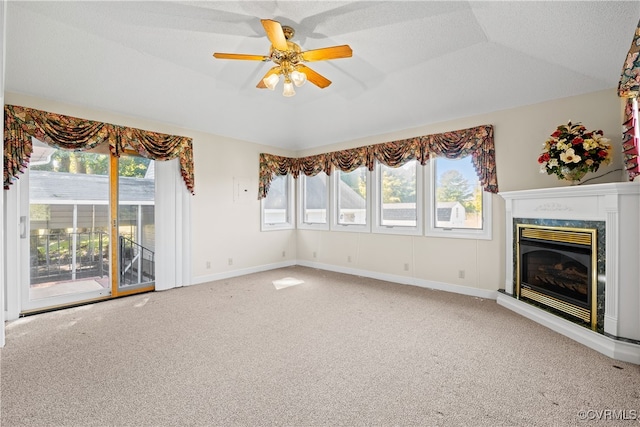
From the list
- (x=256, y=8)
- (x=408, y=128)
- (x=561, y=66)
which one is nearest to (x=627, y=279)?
(x=561, y=66)

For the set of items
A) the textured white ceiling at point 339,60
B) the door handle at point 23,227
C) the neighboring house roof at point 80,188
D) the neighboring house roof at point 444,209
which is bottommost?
the door handle at point 23,227

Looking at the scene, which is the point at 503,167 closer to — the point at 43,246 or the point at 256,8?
the point at 256,8

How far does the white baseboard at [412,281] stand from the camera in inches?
162

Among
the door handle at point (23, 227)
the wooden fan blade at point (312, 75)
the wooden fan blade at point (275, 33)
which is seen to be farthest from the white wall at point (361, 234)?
the wooden fan blade at point (275, 33)

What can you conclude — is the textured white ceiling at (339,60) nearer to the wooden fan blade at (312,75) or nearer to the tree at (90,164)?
the wooden fan blade at (312,75)

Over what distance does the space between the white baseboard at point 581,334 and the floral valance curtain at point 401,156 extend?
4.82ft

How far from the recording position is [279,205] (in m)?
6.39

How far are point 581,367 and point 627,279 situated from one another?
2.82ft

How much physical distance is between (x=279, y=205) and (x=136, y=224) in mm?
2692

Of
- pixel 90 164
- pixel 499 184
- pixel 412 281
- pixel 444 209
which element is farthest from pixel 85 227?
pixel 499 184

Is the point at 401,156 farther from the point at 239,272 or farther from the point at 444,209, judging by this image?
the point at 239,272

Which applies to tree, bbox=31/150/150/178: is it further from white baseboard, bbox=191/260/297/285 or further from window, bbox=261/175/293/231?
window, bbox=261/175/293/231

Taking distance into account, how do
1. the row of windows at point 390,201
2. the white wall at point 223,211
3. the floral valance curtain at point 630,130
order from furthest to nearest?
the white wall at point 223,211 < the row of windows at point 390,201 < the floral valance curtain at point 630,130

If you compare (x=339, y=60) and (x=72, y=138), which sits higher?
(x=339, y=60)
